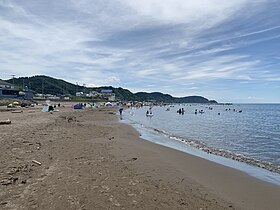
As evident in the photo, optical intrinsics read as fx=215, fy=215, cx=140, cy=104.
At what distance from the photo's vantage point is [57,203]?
4.91m

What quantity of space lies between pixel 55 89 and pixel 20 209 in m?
173

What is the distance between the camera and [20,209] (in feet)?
14.9

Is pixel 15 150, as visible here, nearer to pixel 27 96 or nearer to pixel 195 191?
pixel 195 191

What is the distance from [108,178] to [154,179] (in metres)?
1.57

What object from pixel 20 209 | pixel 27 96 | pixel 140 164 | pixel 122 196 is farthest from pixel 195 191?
pixel 27 96

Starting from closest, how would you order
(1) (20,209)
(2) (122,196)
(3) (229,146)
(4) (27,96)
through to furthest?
(1) (20,209), (2) (122,196), (3) (229,146), (4) (27,96)

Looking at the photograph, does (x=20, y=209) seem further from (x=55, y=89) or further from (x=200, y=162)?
(x=55, y=89)

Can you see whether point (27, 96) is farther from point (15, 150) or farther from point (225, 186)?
point (225, 186)

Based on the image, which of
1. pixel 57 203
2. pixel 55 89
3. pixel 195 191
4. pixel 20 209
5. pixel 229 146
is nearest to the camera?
pixel 20 209

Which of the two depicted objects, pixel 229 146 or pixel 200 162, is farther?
pixel 229 146

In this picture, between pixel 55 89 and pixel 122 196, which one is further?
pixel 55 89

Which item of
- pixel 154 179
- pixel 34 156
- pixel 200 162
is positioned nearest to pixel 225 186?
pixel 154 179

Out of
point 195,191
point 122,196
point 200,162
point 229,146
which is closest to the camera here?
point 122,196

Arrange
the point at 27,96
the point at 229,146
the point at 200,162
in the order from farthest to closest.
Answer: the point at 27,96, the point at 229,146, the point at 200,162
